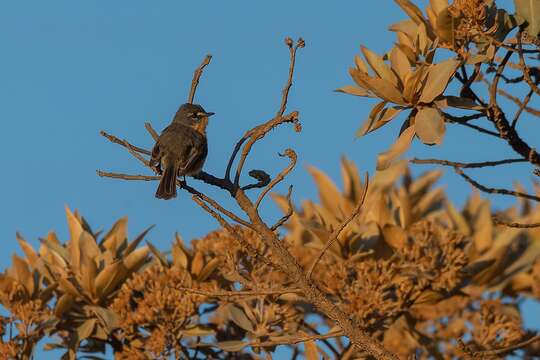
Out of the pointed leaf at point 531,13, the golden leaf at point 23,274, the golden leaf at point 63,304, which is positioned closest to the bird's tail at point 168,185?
the golden leaf at point 63,304

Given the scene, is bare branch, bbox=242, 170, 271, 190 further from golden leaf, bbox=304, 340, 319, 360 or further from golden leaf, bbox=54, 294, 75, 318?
golden leaf, bbox=54, 294, 75, 318

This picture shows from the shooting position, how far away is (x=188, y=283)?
624 centimetres

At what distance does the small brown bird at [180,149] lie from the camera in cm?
624

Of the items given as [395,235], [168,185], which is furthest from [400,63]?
[395,235]

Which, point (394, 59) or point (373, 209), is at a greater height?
point (373, 209)

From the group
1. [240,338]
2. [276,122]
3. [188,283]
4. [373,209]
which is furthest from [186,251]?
[276,122]

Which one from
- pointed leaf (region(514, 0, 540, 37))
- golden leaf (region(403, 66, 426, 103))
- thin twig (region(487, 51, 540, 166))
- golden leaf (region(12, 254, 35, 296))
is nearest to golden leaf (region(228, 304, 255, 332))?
golden leaf (region(12, 254, 35, 296))

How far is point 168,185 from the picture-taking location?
618cm

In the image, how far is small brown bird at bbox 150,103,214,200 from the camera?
6.24 meters

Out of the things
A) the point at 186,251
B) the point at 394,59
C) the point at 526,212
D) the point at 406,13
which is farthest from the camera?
the point at 526,212

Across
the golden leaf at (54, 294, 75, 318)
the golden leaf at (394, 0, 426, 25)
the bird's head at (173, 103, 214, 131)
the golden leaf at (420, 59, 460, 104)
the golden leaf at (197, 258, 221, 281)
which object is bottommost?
the golden leaf at (420, 59, 460, 104)

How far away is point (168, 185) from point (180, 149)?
760 millimetres

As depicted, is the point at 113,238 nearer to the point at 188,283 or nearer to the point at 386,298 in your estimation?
the point at 188,283

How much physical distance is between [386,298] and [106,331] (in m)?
1.94
